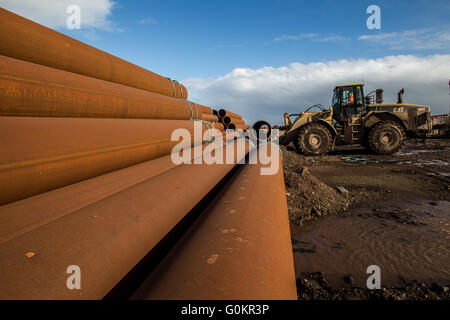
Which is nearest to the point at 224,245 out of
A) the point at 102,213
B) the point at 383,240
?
the point at 102,213

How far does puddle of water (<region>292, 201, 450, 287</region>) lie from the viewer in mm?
2115

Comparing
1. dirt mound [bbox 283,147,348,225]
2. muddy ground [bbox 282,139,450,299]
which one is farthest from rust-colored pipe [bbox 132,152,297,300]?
dirt mound [bbox 283,147,348,225]

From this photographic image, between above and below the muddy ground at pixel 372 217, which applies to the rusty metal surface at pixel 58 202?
above

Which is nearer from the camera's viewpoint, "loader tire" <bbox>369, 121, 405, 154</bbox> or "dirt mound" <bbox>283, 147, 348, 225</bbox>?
"dirt mound" <bbox>283, 147, 348, 225</bbox>

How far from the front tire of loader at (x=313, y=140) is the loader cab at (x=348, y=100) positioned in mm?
1077

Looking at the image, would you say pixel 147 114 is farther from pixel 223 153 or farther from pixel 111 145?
pixel 223 153

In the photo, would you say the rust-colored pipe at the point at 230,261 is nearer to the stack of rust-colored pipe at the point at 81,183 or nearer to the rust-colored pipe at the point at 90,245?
the stack of rust-colored pipe at the point at 81,183

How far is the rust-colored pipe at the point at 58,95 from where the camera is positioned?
132 cm

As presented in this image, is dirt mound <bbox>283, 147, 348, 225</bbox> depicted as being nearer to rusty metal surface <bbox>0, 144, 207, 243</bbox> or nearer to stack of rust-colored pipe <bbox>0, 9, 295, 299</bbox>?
stack of rust-colored pipe <bbox>0, 9, 295, 299</bbox>

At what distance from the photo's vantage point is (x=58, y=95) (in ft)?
5.15

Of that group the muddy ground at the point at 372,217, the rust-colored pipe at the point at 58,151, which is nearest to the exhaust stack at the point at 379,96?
the muddy ground at the point at 372,217

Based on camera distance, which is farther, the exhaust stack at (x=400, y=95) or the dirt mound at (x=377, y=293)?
the exhaust stack at (x=400, y=95)

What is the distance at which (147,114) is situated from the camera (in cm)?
260

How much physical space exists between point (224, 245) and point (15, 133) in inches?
48.5
